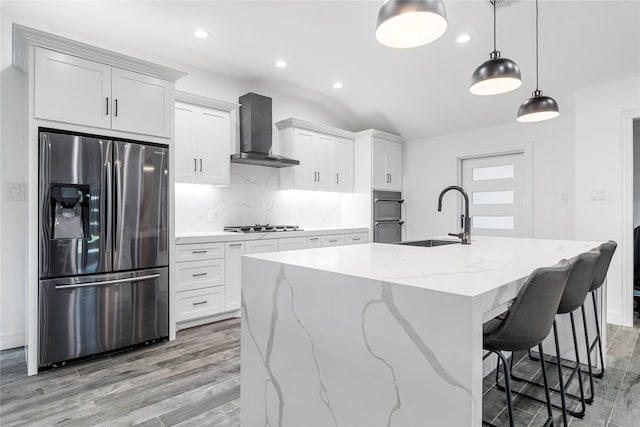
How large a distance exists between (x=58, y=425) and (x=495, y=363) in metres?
2.68

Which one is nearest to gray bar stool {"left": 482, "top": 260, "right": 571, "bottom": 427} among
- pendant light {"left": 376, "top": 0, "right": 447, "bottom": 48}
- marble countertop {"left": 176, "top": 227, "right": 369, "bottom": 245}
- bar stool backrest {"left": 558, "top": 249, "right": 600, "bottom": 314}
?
Result: bar stool backrest {"left": 558, "top": 249, "right": 600, "bottom": 314}

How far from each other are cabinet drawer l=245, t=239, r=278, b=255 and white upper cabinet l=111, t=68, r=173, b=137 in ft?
4.69

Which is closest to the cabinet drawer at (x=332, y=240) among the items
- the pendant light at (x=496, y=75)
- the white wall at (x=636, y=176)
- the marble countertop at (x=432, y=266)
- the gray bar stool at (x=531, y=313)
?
the marble countertop at (x=432, y=266)

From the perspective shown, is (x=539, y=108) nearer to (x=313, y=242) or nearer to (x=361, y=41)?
(x=361, y=41)

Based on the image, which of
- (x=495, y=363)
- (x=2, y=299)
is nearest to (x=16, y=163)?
(x=2, y=299)

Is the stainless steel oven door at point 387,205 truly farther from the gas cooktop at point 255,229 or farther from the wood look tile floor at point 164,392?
the wood look tile floor at point 164,392

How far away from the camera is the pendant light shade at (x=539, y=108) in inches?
95.7

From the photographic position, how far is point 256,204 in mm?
4578

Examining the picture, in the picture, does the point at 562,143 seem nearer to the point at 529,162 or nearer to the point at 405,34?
the point at 529,162

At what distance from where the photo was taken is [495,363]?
2438 mm

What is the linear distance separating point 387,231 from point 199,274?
119 inches

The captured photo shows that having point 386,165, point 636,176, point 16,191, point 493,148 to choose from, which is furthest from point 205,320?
point 636,176

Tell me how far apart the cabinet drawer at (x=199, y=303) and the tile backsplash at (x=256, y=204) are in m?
0.82

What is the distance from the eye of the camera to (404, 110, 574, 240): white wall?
4273mm
